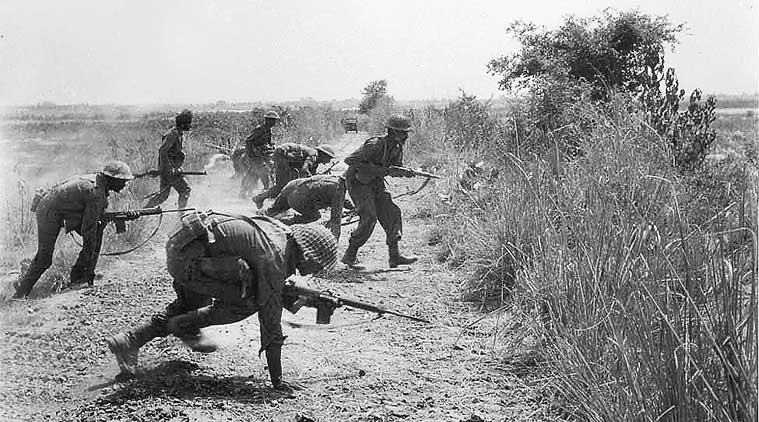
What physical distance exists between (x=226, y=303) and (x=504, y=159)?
344cm

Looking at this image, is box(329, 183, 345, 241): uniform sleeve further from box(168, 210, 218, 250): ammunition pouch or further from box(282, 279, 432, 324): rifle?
box(168, 210, 218, 250): ammunition pouch

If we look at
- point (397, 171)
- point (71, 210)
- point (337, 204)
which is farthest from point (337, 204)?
point (71, 210)

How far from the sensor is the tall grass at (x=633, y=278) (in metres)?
2.16

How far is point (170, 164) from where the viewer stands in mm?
9742

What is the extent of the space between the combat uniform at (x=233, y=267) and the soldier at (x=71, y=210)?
251 centimetres

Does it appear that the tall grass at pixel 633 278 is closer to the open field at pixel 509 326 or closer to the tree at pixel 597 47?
the open field at pixel 509 326

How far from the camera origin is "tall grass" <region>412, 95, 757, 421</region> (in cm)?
216

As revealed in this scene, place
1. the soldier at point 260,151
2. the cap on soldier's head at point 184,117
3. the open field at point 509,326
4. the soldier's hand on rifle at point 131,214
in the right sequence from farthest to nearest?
the soldier at point 260,151 → the cap on soldier's head at point 184,117 → the soldier's hand on rifle at point 131,214 → the open field at point 509,326

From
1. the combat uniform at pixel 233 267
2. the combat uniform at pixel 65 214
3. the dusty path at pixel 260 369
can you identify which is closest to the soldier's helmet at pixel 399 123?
the dusty path at pixel 260 369

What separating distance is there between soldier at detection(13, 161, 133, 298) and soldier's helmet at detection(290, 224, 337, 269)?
2917 mm

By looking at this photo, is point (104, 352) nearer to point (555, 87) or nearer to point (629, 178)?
point (629, 178)

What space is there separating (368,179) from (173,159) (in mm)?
3628

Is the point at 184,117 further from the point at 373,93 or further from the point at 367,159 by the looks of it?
the point at 373,93

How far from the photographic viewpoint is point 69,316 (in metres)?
5.82
